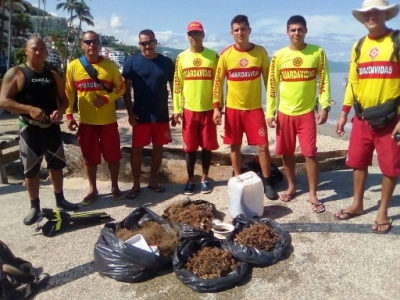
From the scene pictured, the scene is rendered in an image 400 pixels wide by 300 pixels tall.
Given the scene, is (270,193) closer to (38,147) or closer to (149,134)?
(149,134)

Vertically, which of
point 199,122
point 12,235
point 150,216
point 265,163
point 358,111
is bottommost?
point 12,235

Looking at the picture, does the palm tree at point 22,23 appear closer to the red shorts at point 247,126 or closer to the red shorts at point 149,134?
the red shorts at point 149,134

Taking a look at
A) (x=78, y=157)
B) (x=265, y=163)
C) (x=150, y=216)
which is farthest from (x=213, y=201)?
(x=78, y=157)

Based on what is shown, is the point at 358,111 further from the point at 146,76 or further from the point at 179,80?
the point at 146,76

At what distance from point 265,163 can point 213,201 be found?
0.88 metres

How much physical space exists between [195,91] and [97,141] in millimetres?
1481

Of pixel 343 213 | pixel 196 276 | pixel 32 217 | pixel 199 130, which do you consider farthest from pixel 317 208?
pixel 32 217

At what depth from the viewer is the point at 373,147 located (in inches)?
165

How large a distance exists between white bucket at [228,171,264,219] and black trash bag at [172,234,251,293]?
33.2 inches

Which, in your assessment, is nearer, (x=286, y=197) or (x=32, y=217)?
(x=32, y=217)

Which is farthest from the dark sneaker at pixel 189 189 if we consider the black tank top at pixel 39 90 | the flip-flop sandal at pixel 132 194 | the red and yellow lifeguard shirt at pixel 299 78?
the black tank top at pixel 39 90

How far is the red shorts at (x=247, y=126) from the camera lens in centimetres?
510

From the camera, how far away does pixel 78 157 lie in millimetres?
7969

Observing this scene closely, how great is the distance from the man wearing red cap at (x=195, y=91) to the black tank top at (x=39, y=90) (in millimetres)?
1597
